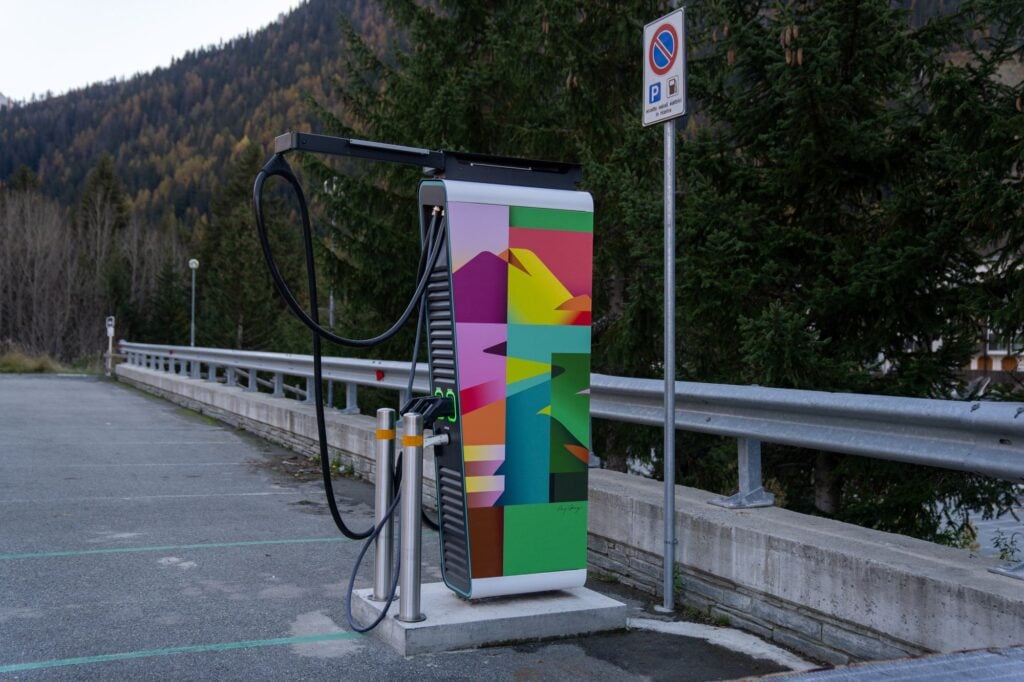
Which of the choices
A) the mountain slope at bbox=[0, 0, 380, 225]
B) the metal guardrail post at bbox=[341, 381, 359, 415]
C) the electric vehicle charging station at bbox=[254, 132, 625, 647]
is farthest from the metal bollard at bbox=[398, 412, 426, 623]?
the mountain slope at bbox=[0, 0, 380, 225]

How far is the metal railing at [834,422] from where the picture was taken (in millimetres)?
3918

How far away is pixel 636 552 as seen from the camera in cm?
551

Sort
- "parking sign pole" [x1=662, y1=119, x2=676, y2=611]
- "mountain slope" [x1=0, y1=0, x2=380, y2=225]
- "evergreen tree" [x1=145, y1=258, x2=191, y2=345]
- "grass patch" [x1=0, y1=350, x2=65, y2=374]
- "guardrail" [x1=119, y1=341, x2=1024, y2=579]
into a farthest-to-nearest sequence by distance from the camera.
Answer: "mountain slope" [x1=0, y1=0, x2=380, y2=225] < "evergreen tree" [x1=145, y1=258, x2=191, y2=345] < "grass patch" [x1=0, y1=350, x2=65, y2=374] < "parking sign pole" [x1=662, y1=119, x2=676, y2=611] < "guardrail" [x1=119, y1=341, x2=1024, y2=579]

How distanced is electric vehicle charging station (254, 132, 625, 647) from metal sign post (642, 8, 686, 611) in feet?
1.43

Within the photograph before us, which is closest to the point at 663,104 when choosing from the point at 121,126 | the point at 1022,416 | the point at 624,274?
the point at 1022,416

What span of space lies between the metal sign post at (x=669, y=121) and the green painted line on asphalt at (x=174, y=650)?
5.33 feet

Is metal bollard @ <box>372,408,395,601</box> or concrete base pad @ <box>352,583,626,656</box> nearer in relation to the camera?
concrete base pad @ <box>352,583,626,656</box>

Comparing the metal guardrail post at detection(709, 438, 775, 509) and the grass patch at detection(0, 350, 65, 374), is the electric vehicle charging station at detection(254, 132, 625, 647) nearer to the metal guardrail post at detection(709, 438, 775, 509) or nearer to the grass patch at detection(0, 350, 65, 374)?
the metal guardrail post at detection(709, 438, 775, 509)

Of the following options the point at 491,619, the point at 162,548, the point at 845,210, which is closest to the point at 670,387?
the point at 491,619

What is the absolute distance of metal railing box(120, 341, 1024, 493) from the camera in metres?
3.92

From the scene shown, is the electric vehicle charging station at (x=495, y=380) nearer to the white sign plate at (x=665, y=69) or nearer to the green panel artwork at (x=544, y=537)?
the green panel artwork at (x=544, y=537)

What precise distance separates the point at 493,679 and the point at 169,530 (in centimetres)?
387

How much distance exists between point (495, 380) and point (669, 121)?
174 cm

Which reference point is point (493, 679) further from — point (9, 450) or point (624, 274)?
point (624, 274)
